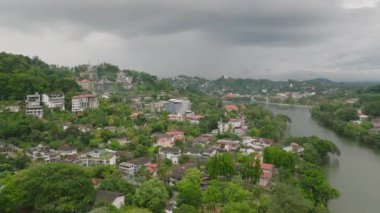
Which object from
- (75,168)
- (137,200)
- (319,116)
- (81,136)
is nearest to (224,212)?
(137,200)

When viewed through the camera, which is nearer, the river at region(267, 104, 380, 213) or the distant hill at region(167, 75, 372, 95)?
the river at region(267, 104, 380, 213)

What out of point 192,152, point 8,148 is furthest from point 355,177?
point 8,148

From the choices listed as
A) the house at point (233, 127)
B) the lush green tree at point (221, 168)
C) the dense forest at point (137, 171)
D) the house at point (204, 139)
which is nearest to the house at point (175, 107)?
the dense forest at point (137, 171)

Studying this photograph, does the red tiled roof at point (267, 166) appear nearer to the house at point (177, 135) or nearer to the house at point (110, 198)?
the house at point (177, 135)

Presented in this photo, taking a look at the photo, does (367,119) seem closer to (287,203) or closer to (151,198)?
(287,203)

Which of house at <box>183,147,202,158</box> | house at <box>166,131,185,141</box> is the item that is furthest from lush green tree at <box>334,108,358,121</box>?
house at <box>183,147,202,158</box>

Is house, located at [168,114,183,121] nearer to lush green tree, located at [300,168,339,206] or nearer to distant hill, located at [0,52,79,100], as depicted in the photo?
distant hill, located at [0,52,79,100]
